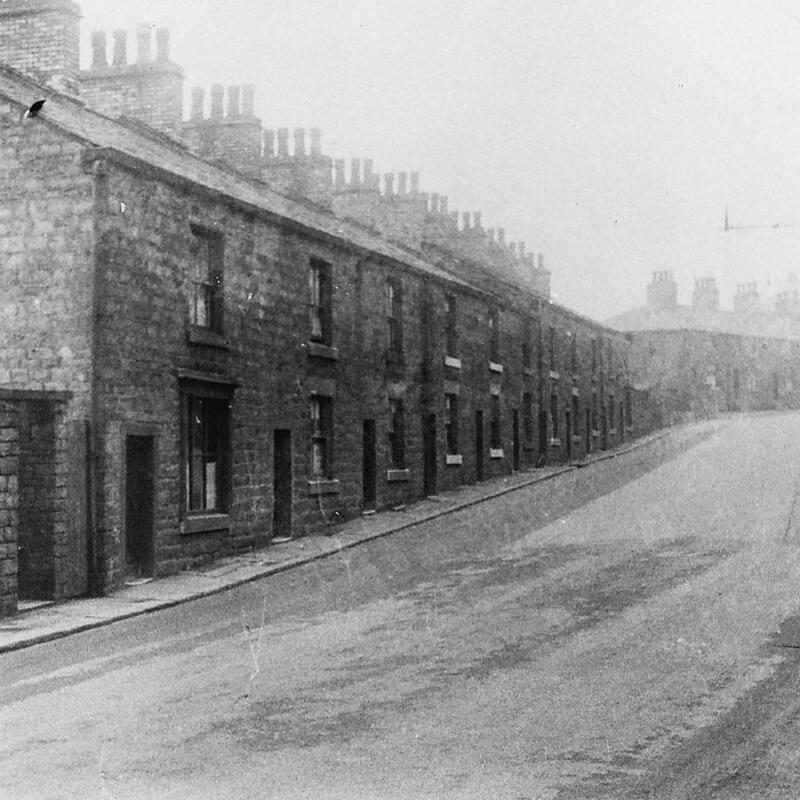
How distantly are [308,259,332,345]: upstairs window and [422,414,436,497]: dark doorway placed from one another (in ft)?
20.7

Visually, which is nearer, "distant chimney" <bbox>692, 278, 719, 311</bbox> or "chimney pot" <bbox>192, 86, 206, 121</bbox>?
"chimney pot" <bbox>192, 86, 206, 121</bbox>

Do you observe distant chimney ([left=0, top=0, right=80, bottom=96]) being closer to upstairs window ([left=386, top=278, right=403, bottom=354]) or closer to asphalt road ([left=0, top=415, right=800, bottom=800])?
asphalt road ([left=0, top=415, right=800, bottom=800])

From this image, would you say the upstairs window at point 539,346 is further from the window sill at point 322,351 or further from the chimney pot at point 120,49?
the chimney pot at point 120,49

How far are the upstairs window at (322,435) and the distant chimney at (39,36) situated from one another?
7490mm

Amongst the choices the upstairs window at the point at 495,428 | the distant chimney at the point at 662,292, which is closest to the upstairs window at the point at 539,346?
the upstairs window at the point at 495,428

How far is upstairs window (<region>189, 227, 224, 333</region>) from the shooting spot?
17.8 m

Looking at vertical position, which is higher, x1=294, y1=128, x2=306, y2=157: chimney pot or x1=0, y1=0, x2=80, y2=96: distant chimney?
x1=294, y1=128, x2=306, y2=157: chimney pot

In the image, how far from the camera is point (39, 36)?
18078 millimetres

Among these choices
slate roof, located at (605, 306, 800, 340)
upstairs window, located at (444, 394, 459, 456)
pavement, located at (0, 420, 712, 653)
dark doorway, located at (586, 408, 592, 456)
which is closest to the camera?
pavement, located at (0, 420, 712, 653)

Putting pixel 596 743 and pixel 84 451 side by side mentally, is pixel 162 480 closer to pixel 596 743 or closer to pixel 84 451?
pixel 84 451

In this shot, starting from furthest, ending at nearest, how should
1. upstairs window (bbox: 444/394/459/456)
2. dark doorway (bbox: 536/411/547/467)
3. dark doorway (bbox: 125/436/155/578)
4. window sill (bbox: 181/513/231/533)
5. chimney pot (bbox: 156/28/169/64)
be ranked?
dark doorway (bbox: 536/411/547/467) < upstairs window (bbox: 444/394/459/456) < chimney pot (bbox: 156/28/169/64) < window sill (bbox: 181/513/231/533) < dark doorway (bbox: 125/436/155/578)

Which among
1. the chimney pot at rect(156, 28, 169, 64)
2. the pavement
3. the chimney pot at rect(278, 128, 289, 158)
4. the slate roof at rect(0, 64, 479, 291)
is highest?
the chimney pot at rect(278, 128, 289, 158)

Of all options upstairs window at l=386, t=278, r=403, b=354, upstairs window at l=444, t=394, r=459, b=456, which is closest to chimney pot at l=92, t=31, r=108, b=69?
upstairs window at l=386, t=278, r=403, b=354

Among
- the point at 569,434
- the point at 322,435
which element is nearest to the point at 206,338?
the point at 322,435
